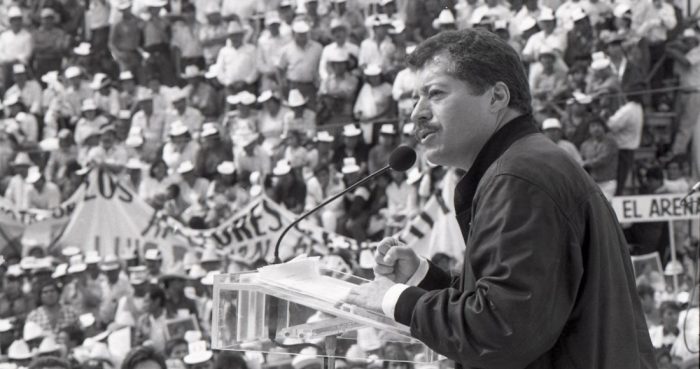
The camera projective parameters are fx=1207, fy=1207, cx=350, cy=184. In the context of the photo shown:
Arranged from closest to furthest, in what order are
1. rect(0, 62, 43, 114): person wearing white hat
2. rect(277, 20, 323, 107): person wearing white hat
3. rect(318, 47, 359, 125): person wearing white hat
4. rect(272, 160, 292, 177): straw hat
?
1. rect(272, 160, 292, 177): straw hat
2. rect(318, 47, 359, 125): person wearing white hat
3. rect(277, 20, 323, 107): person wearing white hat
4. rect(0, 62, 43, 114): person wearing white hat

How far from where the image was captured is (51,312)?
1140 cm

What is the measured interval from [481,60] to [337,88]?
32.4ft

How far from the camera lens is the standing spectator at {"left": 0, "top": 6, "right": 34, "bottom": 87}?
49.9 feet

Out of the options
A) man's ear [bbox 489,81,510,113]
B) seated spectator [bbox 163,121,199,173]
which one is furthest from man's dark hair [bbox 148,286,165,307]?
man's ear [bbox 489,81,510,113]

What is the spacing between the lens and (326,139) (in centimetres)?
1156

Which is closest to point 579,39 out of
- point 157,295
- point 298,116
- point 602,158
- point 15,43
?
point 602,158

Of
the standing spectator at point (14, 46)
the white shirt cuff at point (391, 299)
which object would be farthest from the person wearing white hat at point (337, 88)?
the white shirt cuff at point (391, 299)

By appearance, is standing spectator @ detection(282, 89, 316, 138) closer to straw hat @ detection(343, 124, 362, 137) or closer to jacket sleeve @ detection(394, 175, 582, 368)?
straw hat @ detection(343, 124, 362, 137)

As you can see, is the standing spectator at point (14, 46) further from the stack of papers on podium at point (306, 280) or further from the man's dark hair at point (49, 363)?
the stack of papers on podium at point (306, 280)

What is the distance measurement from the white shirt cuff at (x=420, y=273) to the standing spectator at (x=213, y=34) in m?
11.6

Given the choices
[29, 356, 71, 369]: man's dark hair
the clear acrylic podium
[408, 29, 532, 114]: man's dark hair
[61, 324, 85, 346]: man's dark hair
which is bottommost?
[61, 324, 85, 346]: man's dark hair

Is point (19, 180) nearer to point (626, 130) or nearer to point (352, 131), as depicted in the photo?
point (352, 131)

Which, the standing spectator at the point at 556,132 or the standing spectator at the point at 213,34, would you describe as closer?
the standing spectator at the point at 556,132

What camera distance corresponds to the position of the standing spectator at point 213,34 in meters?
14.1
